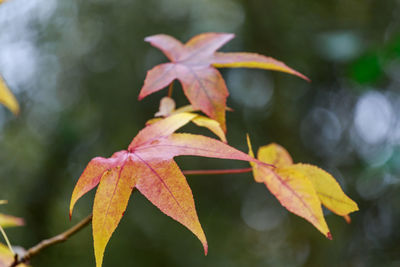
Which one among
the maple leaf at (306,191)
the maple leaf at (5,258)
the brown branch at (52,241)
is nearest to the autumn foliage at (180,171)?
the maple leaf at (306,191)

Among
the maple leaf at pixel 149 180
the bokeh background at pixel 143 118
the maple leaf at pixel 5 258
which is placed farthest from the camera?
the bokeh background at pixel 143 118

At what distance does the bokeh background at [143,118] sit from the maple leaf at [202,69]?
1.77 meters

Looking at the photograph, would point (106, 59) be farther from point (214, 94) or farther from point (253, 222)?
point (214, 94)

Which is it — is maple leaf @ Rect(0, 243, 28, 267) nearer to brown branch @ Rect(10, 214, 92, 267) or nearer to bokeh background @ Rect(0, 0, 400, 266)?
brown branch @ Rect(10, 214, 92, 267)

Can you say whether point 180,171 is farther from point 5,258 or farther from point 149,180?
point 5,258

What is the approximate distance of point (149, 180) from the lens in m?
0.32

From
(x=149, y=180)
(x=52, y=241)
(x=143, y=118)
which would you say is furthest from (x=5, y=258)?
(x=143, y=118)

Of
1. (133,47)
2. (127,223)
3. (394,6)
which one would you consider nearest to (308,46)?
(394,6)

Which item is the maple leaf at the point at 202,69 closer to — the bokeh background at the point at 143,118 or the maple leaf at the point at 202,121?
the maple leaf at the point at 202,121

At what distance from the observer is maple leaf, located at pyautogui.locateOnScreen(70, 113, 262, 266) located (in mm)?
294

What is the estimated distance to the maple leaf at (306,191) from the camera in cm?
36

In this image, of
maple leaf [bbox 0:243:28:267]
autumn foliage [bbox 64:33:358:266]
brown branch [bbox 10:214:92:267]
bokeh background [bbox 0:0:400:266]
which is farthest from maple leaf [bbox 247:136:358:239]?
bokeh background [bbox 0:0:400:266]

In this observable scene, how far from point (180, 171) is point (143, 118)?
2293mm

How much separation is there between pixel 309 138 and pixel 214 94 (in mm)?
2237
